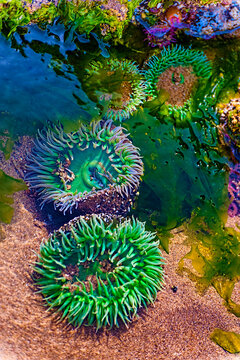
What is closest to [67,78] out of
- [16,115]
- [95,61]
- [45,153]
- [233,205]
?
[95,61]

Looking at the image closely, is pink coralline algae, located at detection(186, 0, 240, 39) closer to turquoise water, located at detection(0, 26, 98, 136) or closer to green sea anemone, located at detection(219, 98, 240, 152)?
green sea anemone, located at detection(219, 98, 240, 152)

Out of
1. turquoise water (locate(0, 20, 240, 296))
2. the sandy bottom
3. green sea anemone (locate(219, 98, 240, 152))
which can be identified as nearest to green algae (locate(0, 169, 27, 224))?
the sandy bottom

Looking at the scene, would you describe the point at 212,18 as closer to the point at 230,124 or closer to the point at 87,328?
the point at 230,124

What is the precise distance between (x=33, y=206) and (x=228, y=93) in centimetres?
330

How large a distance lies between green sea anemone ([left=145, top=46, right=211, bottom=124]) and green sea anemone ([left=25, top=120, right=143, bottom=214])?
0.92 metres

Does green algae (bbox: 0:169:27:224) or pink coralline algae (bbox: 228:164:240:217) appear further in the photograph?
pink coralline algae (bbox: 228:164:240:217)

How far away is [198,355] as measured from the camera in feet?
10.4

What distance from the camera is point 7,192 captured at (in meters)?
3.72

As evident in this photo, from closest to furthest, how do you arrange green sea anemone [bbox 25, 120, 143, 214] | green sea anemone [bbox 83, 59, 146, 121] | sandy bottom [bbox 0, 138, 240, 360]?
sandy bottom [bbox 0, 138, 240, 360], green sea anemone [bbox 25, 120, 143, 214], green sea anemone [bbox 83, 59, 146, 121]

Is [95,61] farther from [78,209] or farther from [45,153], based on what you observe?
[78,209]

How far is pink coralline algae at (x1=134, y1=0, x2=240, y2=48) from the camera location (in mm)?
4820

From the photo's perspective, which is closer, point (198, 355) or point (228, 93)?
point (198, 355)

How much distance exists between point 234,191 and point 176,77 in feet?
6.02

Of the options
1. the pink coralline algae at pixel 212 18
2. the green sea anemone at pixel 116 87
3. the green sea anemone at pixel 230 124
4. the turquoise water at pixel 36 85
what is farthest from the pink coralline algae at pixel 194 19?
the turquoise water at pixel 36 85
